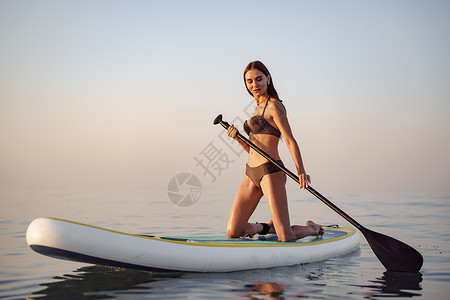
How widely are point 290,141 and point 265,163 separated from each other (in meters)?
0.40

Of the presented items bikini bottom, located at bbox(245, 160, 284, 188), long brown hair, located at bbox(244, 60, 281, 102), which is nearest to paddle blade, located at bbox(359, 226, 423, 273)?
bikini bottom, located at bbox(245, 160, 284, 188)

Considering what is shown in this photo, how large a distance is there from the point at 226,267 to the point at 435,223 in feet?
24.6

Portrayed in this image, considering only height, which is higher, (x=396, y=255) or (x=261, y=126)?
(x=261, y=126)

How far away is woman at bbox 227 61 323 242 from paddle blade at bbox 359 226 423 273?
37.2 inches

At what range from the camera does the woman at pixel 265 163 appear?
17.7ft

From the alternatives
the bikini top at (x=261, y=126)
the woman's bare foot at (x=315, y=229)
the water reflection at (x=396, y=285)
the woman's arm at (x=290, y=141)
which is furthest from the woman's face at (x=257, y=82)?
→ the water reflection at (x=396, y=285)

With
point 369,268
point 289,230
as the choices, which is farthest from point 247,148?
point 369,268

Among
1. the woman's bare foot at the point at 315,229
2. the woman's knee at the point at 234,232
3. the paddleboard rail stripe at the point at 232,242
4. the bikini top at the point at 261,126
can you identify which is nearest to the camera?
the paddleboard rail stripe at the point at 232,242

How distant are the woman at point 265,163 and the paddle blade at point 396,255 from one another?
0.94 m

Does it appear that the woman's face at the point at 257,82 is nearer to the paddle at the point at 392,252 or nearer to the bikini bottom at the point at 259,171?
the paddle at the point at 392,252

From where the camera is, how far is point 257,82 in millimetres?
5672

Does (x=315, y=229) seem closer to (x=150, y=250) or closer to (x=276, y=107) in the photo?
(x=276, y=107)

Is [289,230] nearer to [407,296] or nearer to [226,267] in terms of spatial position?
[226,267]

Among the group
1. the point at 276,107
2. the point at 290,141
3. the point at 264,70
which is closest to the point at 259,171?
the point at 290,141
